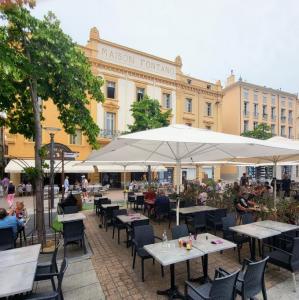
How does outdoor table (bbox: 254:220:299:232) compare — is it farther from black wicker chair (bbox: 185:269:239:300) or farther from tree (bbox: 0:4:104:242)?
tree (bbox: 0:4:104:242)

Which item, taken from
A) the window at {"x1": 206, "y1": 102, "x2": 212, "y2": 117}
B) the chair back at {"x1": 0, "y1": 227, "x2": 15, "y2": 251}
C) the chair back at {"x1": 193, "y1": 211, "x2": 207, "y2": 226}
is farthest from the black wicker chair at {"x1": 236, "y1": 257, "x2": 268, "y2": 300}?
the window at {"x1": 206, "y1": 102, "x2": 212, "y2": 117}

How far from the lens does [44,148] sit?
699 centimetres

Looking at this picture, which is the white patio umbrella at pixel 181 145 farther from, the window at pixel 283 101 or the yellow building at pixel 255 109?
the window at pixel 283 101

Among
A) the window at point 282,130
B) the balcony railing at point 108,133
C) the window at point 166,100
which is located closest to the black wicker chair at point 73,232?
the balcony railing at point 108,133

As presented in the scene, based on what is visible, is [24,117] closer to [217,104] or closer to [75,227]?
[75,227]

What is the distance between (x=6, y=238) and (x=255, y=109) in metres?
37.7

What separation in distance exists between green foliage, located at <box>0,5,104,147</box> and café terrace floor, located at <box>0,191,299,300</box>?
3.87 m

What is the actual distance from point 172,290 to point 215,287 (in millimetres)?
1500

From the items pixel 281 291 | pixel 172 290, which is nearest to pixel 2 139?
pixel 172 290

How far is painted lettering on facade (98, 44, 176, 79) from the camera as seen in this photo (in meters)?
23.6

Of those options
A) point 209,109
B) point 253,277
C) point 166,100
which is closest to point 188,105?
point 166,100

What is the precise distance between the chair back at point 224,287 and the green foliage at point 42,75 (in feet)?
19.5

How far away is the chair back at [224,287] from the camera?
9.85ft

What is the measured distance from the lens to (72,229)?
6.44 m
